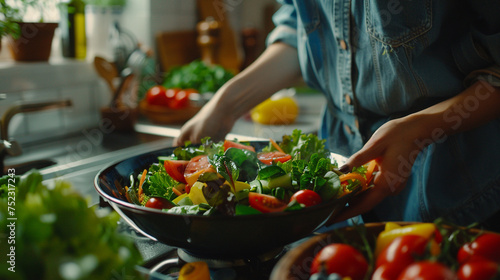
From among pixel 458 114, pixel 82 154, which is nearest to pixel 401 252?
pixel 458 114

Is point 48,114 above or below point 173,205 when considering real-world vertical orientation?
below

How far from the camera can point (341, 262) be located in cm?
50

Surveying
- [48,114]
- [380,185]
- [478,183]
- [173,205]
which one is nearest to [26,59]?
[48,114]

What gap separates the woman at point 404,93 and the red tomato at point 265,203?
136 millimetres

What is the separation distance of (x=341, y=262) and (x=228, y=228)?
0.16 m

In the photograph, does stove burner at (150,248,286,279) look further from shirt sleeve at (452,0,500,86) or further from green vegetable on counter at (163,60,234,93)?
green vegetable on counter at (163,60,234,93)

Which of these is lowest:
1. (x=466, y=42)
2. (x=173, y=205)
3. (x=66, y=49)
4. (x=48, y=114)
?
(x=48, y=114)

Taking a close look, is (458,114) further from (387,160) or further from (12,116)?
(12,116)

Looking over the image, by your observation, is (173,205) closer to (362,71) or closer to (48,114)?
(362,71)

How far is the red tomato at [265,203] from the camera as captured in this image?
0.63m

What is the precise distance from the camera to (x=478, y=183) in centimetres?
100

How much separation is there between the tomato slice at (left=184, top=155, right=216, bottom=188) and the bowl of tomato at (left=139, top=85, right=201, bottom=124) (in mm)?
1020

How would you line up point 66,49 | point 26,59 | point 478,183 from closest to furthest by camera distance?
point 478,183 → point 26,59 → point 66,49

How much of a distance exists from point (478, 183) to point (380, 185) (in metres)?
0.38
